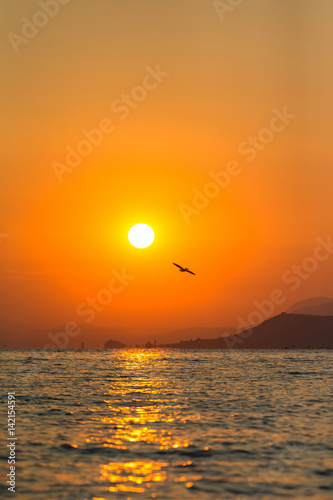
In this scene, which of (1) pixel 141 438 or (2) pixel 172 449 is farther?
(1) pixel 141 438

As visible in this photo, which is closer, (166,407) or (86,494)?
(86,494)

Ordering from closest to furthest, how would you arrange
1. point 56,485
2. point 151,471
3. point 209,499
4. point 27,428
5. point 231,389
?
point 209,499, point 56,485, point 151,471, point 27,428, point 231,389

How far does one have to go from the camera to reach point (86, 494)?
21.8 meters

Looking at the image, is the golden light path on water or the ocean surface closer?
the ocean surface

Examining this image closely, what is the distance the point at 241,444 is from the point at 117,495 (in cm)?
1081

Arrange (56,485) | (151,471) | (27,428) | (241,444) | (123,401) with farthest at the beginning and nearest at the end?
(123,401)
(27,428)
(241,444)
(151,471)
(56,485)

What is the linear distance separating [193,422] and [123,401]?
607 inches

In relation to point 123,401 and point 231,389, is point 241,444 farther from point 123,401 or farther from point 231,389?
point 231,389

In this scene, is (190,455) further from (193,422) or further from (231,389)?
(231,389)

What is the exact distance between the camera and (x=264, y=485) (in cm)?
2303

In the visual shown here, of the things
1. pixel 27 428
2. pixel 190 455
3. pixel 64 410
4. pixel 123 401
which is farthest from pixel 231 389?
pixel 190 455

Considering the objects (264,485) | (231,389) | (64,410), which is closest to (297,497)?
(264,485)

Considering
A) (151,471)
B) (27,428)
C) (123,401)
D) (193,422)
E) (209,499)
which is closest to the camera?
(209,499)

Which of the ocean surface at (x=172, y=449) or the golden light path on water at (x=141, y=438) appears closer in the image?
the ocean surface at (x=172, y=449)
